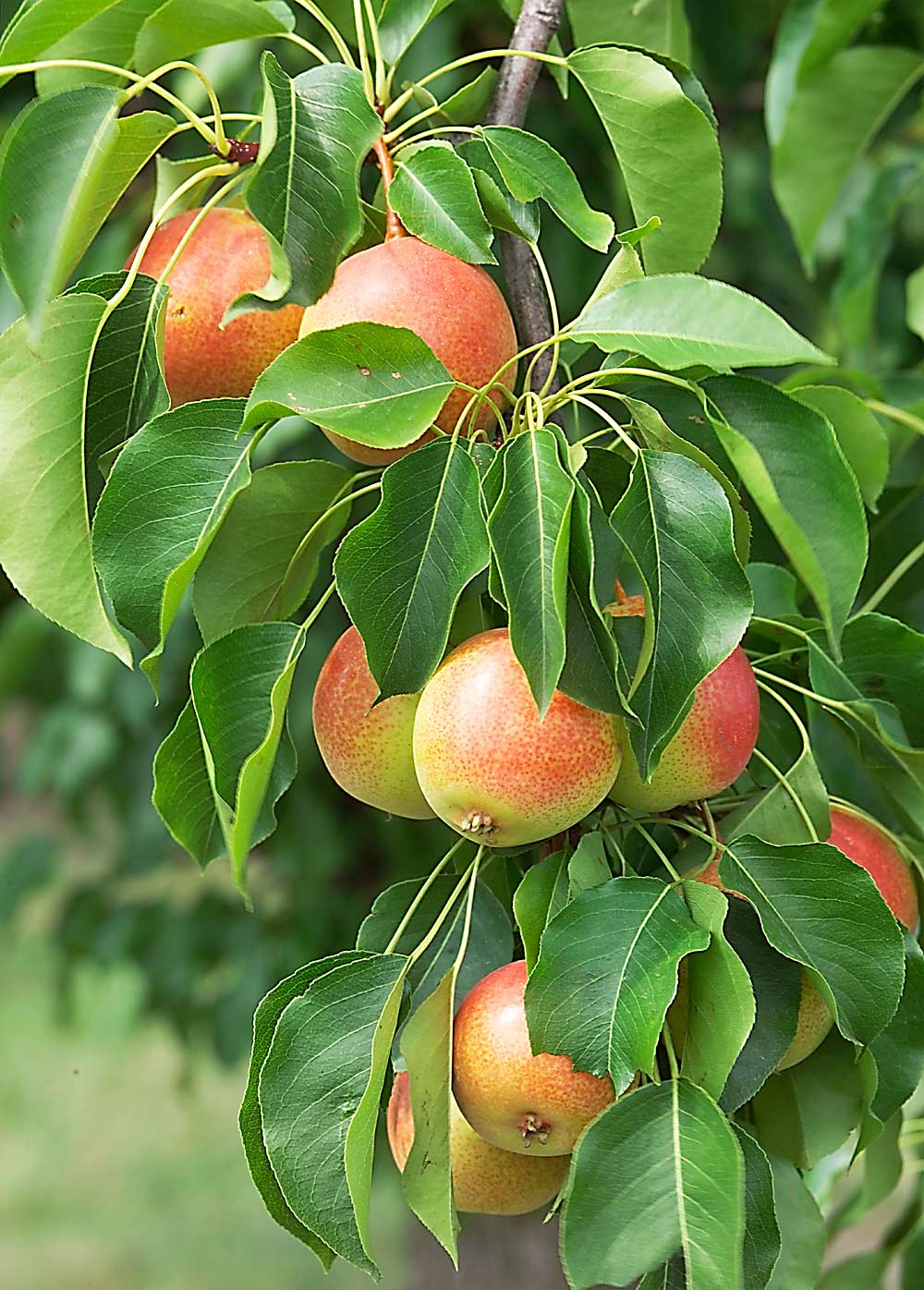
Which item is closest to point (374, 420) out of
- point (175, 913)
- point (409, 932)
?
point (409, 932)

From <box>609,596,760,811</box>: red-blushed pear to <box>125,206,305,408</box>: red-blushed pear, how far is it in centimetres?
23

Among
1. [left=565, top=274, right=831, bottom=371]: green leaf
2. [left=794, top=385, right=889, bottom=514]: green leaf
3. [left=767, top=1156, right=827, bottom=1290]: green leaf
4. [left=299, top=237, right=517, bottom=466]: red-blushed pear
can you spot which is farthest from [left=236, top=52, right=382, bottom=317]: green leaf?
[left=767, top=1156, right=827, bottom=1290]: green leaf

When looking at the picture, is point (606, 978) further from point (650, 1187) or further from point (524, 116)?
point (524, 116)

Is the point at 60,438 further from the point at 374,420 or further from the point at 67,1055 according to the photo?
the point at 67,1055

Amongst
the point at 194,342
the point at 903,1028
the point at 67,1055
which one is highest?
the point at 194,342

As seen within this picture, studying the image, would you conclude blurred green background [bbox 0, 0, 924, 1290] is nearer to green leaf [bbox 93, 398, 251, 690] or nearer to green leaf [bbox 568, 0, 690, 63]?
green leaf [bbox 568, 0, 690, 63]

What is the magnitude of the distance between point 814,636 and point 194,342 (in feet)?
1.25

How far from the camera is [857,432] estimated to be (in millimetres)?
863

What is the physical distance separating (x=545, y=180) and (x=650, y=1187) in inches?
18.9

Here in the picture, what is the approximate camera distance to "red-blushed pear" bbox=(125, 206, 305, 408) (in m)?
0.74

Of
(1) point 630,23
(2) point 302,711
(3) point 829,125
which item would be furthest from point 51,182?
(2) point 302,711

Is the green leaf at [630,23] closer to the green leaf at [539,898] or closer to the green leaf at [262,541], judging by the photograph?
the green leaf at [262,541]

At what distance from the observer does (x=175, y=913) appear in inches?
87.3

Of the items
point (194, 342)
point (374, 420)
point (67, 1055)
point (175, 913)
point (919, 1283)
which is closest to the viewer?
point (374, 420)
